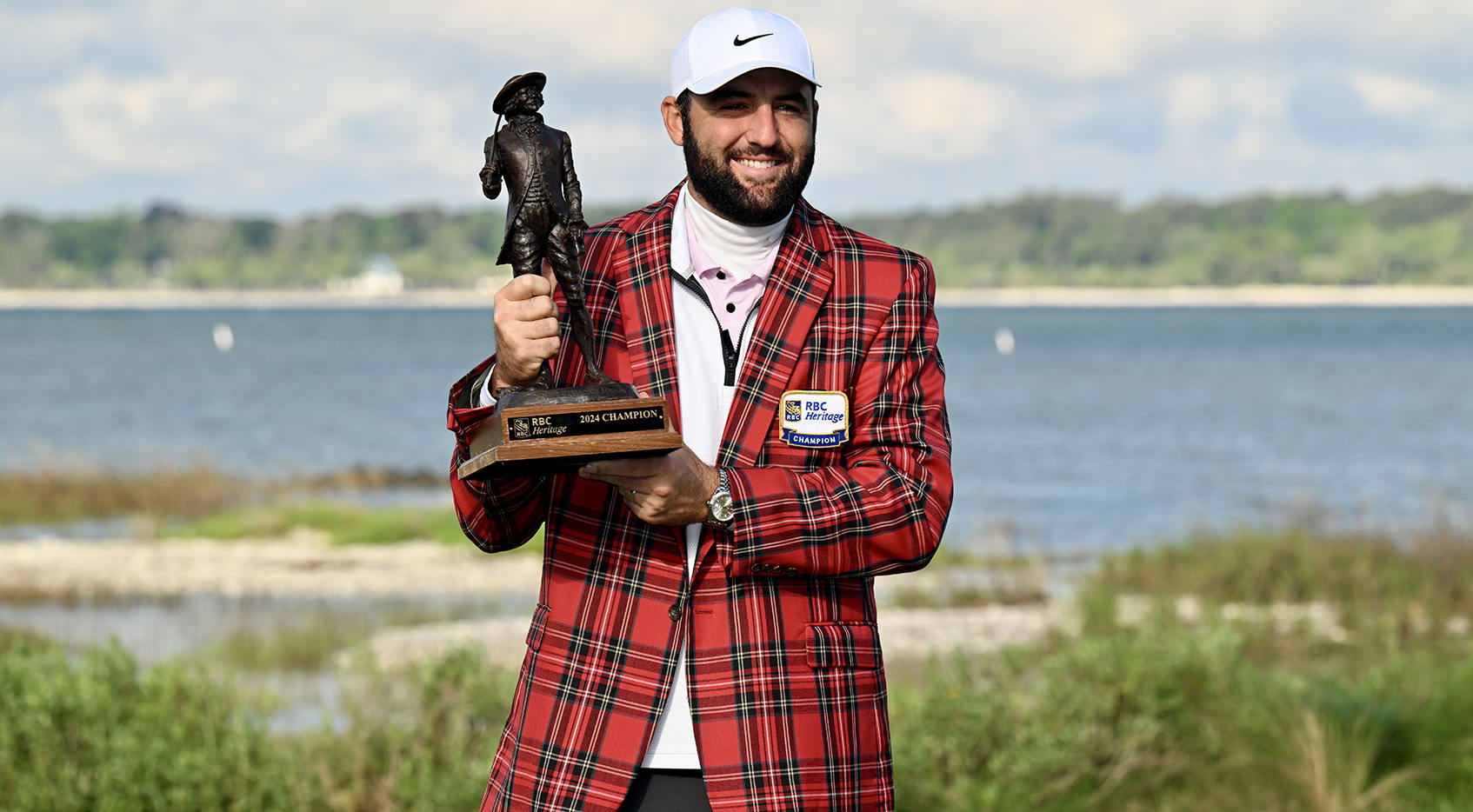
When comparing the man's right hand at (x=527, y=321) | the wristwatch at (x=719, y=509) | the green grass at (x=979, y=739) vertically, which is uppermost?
the man's right hand at (x=527, y=321)

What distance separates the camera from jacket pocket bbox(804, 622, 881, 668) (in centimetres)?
268

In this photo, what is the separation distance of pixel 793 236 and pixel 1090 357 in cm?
7906

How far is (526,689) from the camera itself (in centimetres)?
274

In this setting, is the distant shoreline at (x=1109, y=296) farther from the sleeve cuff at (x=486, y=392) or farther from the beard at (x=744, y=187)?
the sleeve cuff at (x=486, y=392)

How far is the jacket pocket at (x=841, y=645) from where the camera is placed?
268 centimetres

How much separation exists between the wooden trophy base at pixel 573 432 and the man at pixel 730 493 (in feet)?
0.18

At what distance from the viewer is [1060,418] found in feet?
148

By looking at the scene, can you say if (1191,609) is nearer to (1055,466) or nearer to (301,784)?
(301,784)

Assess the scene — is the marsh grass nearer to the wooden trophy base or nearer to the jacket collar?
the jacket collar

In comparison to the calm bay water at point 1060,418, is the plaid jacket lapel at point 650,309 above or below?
below

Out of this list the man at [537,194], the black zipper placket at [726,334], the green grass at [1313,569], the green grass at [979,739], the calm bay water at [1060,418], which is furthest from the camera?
the calm bay water at [1060,418]

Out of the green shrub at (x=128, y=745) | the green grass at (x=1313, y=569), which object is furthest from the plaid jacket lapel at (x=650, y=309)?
the green grass at (x=1313, y=569)

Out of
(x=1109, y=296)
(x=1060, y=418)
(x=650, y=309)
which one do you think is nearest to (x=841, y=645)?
(x=650, y=309)

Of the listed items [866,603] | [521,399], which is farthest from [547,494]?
[866,603]
